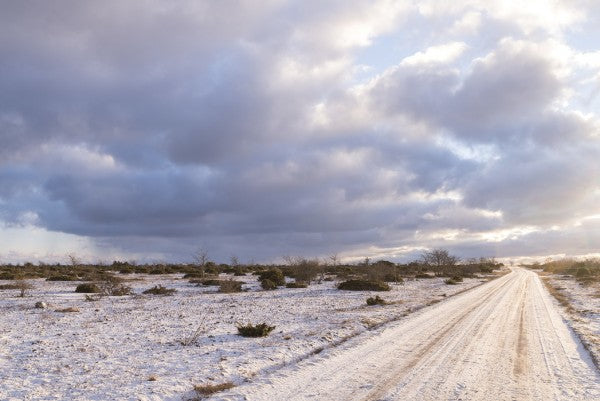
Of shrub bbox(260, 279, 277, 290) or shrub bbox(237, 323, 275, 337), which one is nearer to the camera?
shrub bbox(237, 323, 275, 337)

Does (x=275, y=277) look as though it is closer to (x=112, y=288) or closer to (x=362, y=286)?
(x=362, y=286)

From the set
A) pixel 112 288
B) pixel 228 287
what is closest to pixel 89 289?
pixel 112 288

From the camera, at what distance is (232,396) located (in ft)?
26.5

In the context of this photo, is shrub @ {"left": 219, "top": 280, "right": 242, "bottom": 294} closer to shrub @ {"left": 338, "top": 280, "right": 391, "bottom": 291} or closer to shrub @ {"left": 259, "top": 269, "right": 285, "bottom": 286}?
shrub @ {"left": 259, "top": 269, "right": 285, "bottom": 286}

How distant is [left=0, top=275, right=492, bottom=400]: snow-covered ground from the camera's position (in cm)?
884

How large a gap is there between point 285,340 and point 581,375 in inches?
294

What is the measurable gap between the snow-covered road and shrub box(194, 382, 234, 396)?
28 centimetres

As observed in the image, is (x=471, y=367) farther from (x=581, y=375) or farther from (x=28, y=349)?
(x=28, y=349)

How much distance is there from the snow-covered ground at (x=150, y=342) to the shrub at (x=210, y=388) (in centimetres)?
25

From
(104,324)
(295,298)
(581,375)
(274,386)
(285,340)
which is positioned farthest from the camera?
(295,298)

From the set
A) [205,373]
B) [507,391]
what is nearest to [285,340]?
[205,373]

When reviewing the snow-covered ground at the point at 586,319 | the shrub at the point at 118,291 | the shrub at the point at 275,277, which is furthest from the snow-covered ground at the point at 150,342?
the shrub at the point at 275,277

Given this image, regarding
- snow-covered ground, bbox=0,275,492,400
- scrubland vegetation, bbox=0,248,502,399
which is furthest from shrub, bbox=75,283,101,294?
snow-covered ground, bbox=0,275,492,400

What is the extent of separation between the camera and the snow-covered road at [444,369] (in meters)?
8.12
